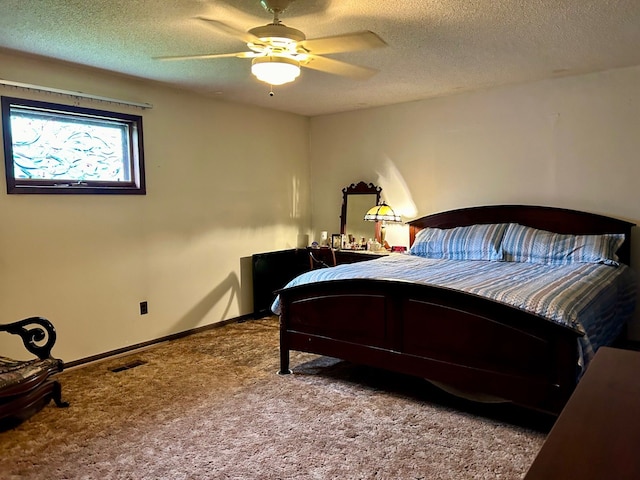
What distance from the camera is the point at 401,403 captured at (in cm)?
295

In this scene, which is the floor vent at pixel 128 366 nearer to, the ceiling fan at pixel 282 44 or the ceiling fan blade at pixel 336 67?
the ceiling fan at pixel 282 44

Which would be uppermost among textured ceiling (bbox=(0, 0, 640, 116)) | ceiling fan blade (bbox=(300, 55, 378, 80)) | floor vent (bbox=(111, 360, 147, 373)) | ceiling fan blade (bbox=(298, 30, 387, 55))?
textured ceiling (bbox=(0, 0, 640, 116))

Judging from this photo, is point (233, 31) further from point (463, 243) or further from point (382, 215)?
point (382, 215)

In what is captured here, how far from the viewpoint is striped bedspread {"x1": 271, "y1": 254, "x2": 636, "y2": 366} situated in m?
2.50

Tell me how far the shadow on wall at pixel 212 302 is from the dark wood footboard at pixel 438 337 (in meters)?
1.48

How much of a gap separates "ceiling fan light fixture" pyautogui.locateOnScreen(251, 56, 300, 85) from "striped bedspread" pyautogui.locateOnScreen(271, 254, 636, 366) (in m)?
1.40

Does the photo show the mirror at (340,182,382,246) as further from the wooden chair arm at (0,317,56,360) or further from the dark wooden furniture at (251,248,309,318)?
the wooden chair arm at (0,317,56,360)

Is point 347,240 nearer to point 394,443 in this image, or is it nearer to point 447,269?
point 447,269

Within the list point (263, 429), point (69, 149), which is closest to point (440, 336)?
point (263, 429)

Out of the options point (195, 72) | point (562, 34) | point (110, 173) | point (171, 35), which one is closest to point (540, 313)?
point (562, 34)

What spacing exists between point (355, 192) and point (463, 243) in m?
1.67

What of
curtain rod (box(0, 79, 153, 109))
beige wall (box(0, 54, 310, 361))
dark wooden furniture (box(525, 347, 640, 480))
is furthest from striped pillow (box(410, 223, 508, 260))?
dark wooden furniture (box(525, 347, 640, 480))

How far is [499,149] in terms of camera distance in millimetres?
4531

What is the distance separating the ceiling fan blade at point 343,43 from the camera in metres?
2.44
